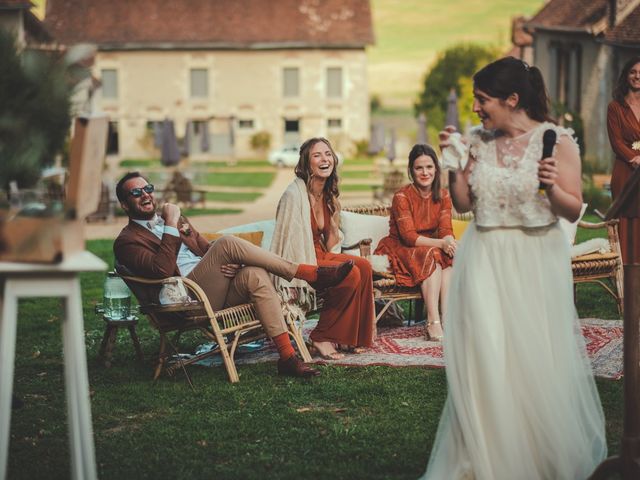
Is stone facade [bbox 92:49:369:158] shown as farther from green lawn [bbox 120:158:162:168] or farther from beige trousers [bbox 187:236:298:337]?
beige trousers [bbox 187:236:298:337]

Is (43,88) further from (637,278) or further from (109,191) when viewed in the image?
(109,191)

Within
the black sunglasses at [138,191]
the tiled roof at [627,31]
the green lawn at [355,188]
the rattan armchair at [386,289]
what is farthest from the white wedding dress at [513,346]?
the green lawn at [355,188]

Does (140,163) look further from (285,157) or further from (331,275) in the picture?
(331,275)

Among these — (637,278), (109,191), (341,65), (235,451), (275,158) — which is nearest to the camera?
(637,278)

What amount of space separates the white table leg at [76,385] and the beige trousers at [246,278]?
269cm

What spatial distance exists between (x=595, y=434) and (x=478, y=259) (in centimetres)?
91

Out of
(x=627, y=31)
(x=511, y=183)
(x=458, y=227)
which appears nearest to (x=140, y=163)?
(x=627, y=31)

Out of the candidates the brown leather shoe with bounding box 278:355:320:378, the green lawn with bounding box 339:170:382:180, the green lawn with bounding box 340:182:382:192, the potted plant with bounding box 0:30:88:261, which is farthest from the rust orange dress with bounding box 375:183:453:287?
the green lawn with bounding box 339:170:382:180

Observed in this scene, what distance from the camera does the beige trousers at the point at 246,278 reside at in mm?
7070

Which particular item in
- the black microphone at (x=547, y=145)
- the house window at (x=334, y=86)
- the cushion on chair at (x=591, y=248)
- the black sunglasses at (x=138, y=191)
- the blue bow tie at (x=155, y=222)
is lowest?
the cushion on chair at (x=591, y=248)

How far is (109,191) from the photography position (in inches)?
854

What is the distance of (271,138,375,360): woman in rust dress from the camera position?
767 centimetres

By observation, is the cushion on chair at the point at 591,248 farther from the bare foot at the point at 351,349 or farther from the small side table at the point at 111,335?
the small side table at the point at 111,335

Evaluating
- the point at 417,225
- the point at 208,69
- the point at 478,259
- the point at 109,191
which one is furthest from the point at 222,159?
the point at 478,259
